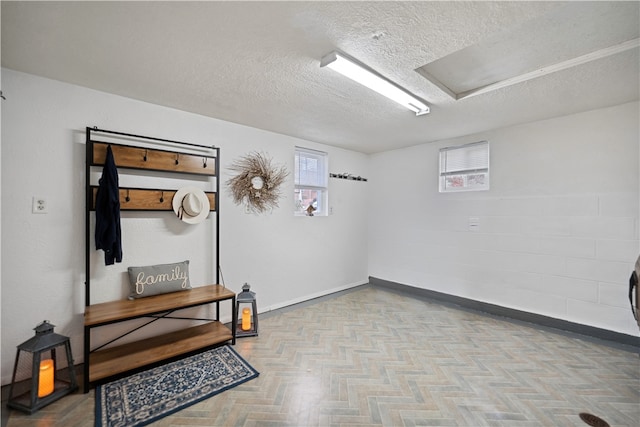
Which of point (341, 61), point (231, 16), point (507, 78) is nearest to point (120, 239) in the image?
point (231, 16)

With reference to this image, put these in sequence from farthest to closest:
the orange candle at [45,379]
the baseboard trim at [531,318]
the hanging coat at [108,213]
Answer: the baseboard trim at [531,318] → the hanging coat at [108,213] → the orange candle at [45,379]

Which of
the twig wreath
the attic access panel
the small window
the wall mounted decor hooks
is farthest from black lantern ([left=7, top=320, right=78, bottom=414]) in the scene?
the small window

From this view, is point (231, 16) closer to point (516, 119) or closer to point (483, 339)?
point (516, 119)

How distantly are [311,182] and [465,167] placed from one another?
232cm

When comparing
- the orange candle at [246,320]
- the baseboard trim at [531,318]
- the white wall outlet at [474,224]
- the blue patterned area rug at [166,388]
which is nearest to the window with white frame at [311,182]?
the orange candle at [246,320]

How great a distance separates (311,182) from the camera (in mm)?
4367

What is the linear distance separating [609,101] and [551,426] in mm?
3014

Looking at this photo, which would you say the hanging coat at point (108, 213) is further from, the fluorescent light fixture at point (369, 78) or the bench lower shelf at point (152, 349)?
the fluorescent light fixture at point (369, 78)

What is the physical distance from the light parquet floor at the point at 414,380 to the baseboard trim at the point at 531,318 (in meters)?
0.16

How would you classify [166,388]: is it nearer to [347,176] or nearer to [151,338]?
[151,338]

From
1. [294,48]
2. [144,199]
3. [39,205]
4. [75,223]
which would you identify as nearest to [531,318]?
[294,48]

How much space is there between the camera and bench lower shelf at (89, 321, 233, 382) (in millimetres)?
2178

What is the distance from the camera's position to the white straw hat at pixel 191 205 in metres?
2.84

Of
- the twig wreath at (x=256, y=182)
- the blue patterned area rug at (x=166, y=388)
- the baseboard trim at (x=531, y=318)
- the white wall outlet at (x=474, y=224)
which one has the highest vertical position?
the twig wreath at (x=256, y=182)
